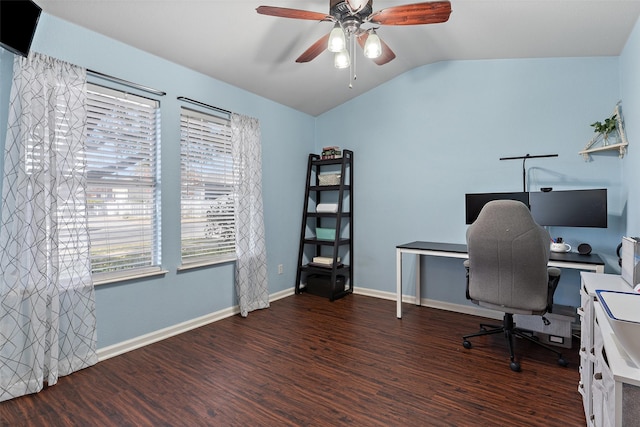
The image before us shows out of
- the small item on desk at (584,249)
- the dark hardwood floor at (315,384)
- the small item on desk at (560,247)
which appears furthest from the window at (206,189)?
the small item on desk at (584,249)

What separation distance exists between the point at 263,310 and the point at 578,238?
3.08m

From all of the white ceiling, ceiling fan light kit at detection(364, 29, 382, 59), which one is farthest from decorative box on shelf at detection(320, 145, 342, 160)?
ceiling fan light kit at detection(364, 29, 382, 59)

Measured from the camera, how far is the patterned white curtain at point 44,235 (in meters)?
1.96

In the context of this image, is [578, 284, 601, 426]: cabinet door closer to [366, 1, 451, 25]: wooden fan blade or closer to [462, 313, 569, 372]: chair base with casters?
[462, 313, 569, 372]: chair base with casters

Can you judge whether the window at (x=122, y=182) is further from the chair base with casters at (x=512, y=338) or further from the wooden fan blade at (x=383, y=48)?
the chair base with casters at (x=512, y=338)

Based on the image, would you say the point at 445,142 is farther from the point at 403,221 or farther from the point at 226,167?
the point at 226,167

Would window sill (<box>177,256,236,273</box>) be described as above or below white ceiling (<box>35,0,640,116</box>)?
below

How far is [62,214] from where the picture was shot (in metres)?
2.18

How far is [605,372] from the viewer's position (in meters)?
1.13

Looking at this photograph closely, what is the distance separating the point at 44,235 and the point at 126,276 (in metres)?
0.63

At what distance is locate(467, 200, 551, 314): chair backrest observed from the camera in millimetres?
2135

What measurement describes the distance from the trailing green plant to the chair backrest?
1.23 m

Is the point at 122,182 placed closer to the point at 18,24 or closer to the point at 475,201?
the point at 18,24

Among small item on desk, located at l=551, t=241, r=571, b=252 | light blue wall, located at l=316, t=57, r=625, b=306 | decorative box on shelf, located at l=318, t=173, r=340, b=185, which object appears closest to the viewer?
small item on desk, located at l=551, t=241, r=571, b=252
